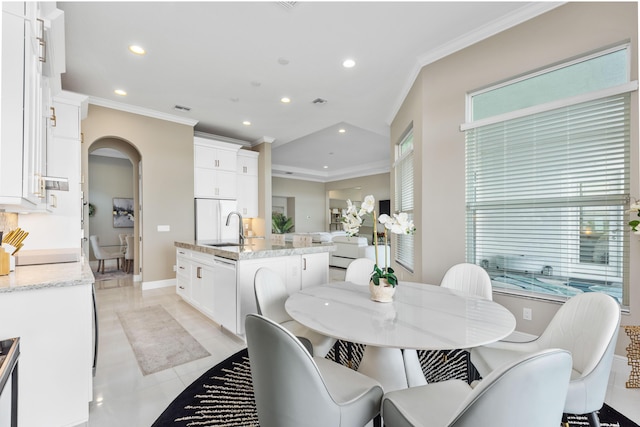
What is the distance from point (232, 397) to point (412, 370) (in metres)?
1.20

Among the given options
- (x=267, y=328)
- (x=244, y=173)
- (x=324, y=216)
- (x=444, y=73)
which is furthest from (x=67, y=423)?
(x=324, y=216)

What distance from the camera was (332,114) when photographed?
192 inches

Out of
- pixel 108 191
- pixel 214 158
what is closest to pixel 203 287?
pixel 214 158

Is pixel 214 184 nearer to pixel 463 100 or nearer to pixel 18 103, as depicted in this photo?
pixel 18 103

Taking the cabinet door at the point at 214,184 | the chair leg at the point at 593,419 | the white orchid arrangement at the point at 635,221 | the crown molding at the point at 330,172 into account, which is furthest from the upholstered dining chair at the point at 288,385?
the crown molding at the point at 330,172

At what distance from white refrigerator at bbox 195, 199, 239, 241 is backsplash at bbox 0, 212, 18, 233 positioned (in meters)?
2.79

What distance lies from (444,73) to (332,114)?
2133 mm

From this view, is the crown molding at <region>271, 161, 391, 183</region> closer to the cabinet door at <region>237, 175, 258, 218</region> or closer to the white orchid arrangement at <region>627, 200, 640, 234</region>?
the cabinet door at <region>237, 175, 258, 218</region>

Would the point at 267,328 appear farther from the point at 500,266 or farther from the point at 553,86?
the point at 553,86

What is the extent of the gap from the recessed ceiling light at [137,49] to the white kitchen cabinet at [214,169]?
2.31 meters

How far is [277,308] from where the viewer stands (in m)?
2.00

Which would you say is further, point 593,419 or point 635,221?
point 635,221

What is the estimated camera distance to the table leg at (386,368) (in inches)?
60.0

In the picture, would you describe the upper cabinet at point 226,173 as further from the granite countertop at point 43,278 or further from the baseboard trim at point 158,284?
the granite countertop at point 43,278
